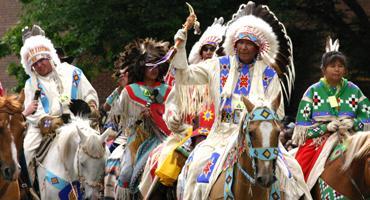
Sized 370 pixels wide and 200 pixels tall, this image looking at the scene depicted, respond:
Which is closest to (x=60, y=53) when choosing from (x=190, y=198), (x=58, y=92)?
(x=58, y=92)

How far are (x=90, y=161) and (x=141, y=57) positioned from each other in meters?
1.57

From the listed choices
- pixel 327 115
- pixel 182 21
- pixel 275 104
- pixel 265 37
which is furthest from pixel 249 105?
pixel 182 21

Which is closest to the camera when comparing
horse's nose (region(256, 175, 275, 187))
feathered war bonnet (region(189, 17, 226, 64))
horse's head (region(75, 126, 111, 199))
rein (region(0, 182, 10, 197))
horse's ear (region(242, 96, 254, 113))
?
horse's nose (region(256, 175, 275, 187))

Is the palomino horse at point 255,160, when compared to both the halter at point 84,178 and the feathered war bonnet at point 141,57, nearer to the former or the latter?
the halter at point 84,178

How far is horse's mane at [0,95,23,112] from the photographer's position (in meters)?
11.5

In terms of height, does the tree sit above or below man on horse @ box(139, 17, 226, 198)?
above

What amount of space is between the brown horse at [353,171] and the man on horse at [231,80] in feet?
3.30

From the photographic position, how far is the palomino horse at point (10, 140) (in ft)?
37.0

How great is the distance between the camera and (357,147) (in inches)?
491

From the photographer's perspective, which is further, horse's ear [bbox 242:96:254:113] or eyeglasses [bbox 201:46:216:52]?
eyeglasses [bbox 201:46:216:52]

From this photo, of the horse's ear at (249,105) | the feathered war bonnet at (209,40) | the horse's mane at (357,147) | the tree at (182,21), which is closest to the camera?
the horse's ear at (249,105)

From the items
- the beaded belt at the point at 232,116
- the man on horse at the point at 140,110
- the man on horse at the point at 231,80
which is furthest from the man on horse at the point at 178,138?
the man on horse at the point at 140,110

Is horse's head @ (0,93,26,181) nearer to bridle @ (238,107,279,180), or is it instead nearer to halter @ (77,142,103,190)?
bridle @ (238,107,279,180)

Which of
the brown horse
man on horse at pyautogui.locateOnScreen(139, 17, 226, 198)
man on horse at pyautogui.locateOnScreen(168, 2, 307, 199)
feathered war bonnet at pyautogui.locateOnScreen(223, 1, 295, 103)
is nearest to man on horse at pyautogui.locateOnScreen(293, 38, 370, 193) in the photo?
the brown horse
